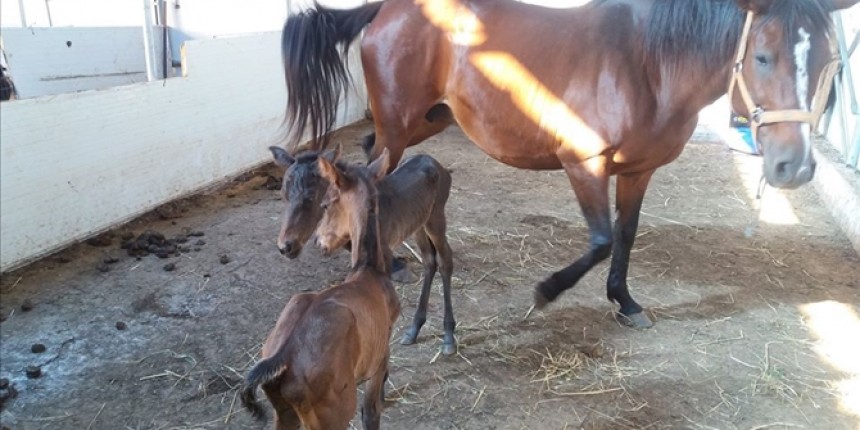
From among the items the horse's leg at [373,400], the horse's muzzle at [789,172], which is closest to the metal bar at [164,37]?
the horse's leg at [373,400]

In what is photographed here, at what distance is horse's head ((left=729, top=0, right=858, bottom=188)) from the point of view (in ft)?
7.16

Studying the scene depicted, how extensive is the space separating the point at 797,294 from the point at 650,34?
1.84 m

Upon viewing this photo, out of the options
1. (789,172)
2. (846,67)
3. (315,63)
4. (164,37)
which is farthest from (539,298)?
(164,37)

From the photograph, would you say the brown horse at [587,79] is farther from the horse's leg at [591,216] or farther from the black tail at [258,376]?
the black tail at [258,376]

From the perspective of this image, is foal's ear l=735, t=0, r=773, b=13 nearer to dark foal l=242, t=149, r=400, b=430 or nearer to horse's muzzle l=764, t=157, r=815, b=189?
horse's muzzle l=764, t=157, r=815, b=189

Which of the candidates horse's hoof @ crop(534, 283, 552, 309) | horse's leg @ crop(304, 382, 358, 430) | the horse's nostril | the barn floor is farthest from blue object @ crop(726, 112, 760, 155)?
horse's leg @ crop(304, 382, 358, 430)

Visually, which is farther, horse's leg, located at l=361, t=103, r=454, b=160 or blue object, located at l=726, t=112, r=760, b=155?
blue object, located at l=726, t=112, r=760, b=155

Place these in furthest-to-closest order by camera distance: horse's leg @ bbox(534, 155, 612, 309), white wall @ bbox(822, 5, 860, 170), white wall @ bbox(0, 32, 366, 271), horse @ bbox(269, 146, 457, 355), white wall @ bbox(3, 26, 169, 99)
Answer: white wall @ bbox(3, 26, 169, 99), white wall @ bbox(822, 5, 860, 170), white wall @ bbox(0, 32, 366, 271), horse's leg @ bbox(534, 155, 612, 309), horse @ bbox(269, 146, 457, 355)

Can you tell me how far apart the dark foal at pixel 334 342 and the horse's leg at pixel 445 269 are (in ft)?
2.55

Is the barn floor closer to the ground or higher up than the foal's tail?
closer to the ground

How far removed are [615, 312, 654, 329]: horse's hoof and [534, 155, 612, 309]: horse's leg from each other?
52 cm

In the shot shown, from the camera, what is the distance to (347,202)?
1899mm

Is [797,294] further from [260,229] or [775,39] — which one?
[260,229]

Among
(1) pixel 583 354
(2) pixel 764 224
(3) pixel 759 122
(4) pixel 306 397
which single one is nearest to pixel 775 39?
(3) pixel 759 122
